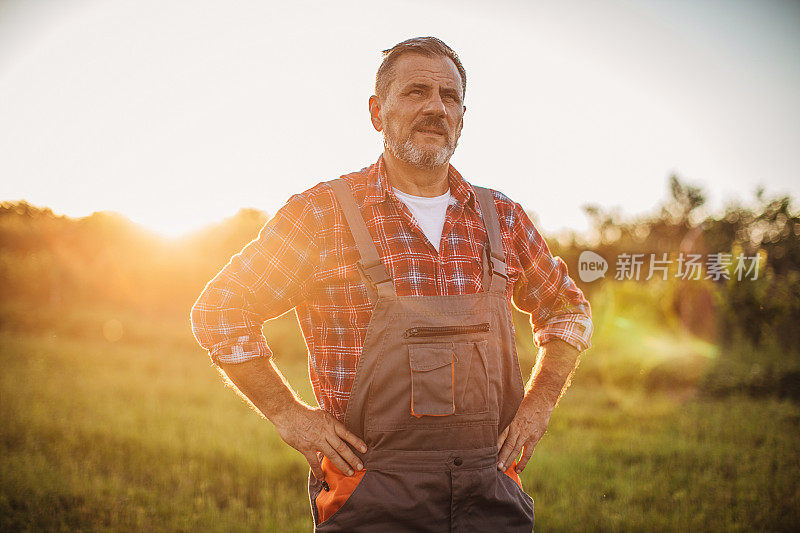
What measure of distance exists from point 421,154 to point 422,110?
7.6 inches

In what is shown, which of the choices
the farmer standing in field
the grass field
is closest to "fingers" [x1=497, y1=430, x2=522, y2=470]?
the farmer standing in field

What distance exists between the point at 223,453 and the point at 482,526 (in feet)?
14.2

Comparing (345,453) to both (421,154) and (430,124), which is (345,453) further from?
(430,124)

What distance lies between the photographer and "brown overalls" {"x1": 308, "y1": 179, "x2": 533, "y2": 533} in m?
1.65

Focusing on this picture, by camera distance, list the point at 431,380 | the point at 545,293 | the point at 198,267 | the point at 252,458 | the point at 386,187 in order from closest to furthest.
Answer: the point at 431,380, the point at 386,187, the point at 545,293, the point at 252,458, the point at 198,267

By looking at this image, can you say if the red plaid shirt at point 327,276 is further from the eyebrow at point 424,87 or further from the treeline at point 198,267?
the treeline at point 198,267

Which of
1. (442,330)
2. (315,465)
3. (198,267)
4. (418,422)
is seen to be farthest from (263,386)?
(198,267)

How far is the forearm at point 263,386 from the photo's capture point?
171cm

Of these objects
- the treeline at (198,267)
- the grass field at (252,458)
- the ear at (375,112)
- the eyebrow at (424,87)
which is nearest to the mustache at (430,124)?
the eyebrow at (424,87)

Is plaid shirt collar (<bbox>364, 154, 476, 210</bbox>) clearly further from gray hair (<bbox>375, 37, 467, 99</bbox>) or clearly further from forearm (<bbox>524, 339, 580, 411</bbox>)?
forearm (<bbox>524, 339, 580, 411</bbox>)

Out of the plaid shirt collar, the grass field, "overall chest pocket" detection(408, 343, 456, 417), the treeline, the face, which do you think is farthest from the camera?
the treeline

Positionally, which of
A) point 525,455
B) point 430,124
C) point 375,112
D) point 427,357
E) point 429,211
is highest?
point 375,112

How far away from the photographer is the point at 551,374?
2.13 m

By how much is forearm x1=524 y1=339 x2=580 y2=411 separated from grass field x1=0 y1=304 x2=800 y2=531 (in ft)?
8.56
